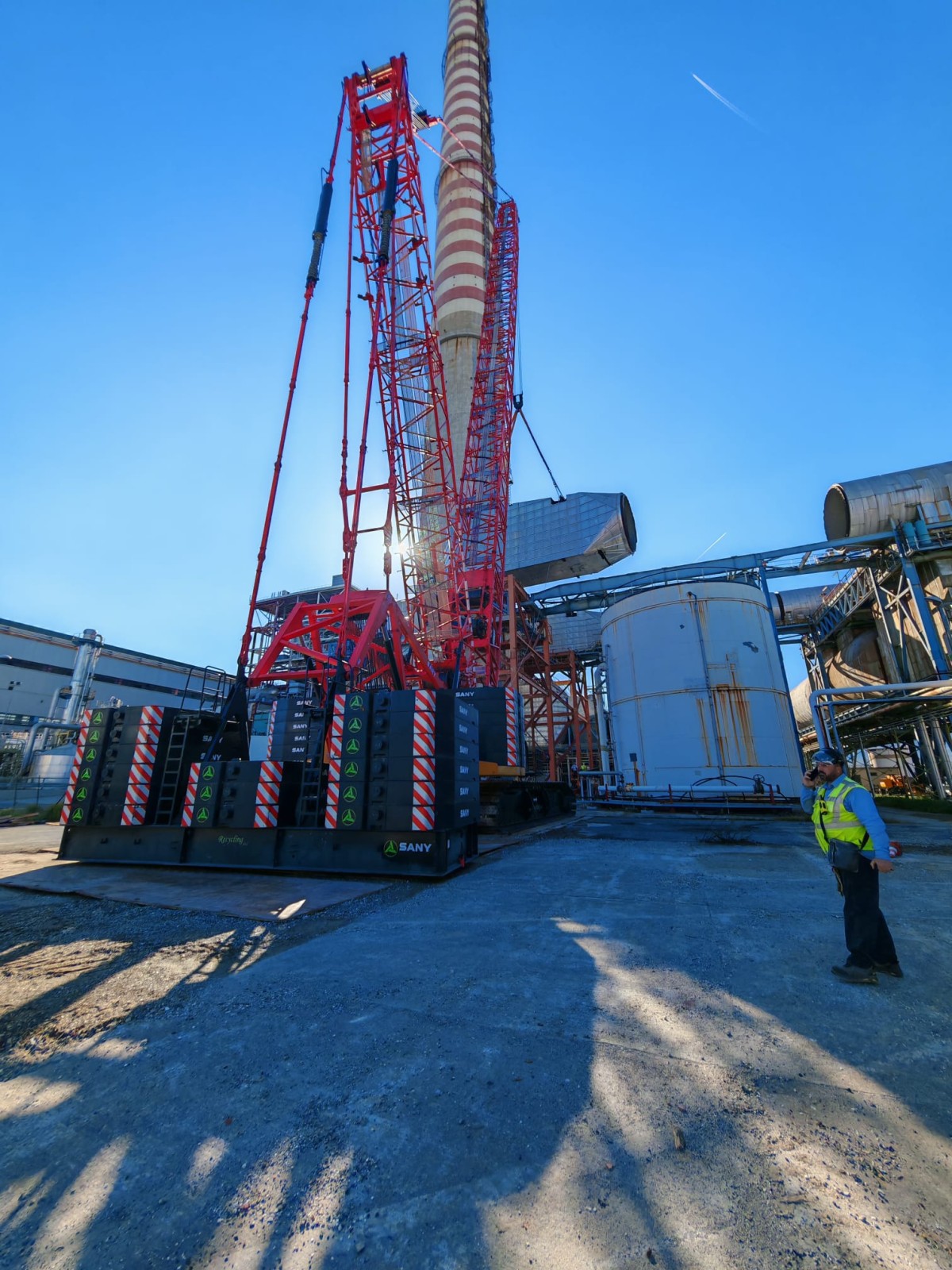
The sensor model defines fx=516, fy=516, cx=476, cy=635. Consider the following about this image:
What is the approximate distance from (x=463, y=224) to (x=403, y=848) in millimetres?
40021

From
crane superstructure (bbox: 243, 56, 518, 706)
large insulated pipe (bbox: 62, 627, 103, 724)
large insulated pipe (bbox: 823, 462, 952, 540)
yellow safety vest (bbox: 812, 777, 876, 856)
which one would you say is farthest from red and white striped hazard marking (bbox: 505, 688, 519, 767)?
large insulated pipe (bbox: 62, 627, 103, 724)

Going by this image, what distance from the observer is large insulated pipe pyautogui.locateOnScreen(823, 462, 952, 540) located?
22500mm

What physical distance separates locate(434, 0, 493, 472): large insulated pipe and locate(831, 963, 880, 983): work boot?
97.5 ft

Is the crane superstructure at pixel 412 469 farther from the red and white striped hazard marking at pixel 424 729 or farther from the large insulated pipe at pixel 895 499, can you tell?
the large insulated pipe at pixel 895 499

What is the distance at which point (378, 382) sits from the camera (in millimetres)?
19219

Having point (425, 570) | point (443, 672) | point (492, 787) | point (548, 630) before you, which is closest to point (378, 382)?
point (425, 570)

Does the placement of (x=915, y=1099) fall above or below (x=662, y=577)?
below

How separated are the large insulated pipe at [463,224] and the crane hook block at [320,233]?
53.7ft

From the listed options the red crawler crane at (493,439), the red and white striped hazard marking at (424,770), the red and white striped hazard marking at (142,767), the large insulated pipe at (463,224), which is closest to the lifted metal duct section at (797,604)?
the red crawler crane at (493,439)

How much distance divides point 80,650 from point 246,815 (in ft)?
128

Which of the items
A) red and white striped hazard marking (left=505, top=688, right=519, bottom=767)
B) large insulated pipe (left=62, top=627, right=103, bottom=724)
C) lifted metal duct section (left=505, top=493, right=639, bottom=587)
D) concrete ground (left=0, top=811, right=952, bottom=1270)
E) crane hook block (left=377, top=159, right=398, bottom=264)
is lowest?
concrete ground (left=0, top=811, right=952, bottom=1270)

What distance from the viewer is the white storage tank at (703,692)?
20812mm

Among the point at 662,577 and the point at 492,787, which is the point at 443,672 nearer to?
the point at 492,787

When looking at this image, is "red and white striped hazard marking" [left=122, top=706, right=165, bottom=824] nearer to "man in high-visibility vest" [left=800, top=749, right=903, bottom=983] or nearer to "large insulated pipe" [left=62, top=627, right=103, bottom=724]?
"man in high-visibility vest" [left=800, top=749, right=903, bottom=983]
